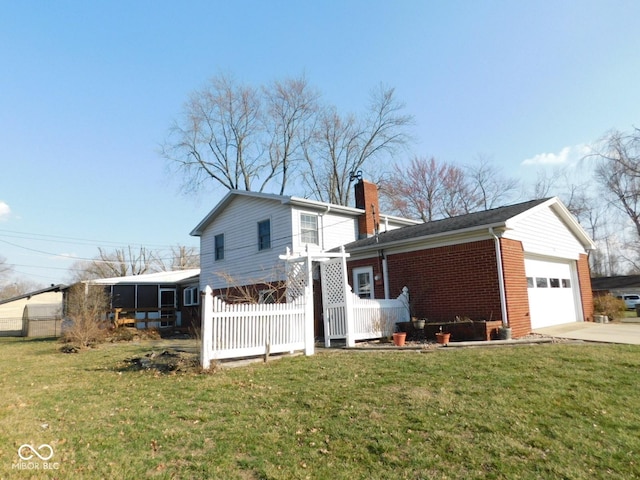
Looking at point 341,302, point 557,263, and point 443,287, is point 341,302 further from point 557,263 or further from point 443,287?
point 557,263

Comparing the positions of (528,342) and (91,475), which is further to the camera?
(528,342)

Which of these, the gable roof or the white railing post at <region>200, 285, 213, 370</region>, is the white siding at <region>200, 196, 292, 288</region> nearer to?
the gable roof

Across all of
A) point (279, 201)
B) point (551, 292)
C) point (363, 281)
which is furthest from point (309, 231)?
point (551, 292)

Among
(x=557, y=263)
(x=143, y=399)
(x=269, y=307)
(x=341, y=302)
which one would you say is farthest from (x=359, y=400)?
(x=557, y=263)

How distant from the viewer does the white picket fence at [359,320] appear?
11.3 m

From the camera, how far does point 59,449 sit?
4125 mm

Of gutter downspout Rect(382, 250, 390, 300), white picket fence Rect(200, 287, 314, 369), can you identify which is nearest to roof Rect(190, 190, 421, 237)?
gutter downspout Rect(382, 250, 390, 300)

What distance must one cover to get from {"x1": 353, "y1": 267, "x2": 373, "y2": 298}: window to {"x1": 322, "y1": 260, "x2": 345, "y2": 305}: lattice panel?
9.44ft

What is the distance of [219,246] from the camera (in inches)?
802

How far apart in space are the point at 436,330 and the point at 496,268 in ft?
7.79

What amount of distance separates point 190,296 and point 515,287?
1814 centimetres

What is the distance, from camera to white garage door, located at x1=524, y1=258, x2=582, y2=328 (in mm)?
13289

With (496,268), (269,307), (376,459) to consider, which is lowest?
(376,459)

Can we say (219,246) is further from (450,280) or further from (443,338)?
(443,338)
